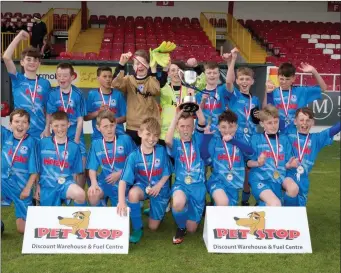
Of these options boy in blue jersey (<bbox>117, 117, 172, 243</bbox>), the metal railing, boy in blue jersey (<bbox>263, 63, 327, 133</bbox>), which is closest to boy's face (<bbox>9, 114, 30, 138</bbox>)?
boy in blue jersey (<bbox>117, 117, 172, 243</bbox>)

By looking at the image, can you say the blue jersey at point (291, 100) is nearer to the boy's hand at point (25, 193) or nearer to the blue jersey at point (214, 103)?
the blue jersey at point (214, 103)

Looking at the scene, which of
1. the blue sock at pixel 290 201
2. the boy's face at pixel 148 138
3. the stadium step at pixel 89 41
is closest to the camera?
the boy's face at pixel 148 138

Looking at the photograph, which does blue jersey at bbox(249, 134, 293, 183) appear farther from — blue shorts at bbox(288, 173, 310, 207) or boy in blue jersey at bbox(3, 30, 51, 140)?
boy in blue jersey at bbox(3, 30, 51, 140)

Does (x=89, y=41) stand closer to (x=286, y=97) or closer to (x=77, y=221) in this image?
(x=286, y=97)

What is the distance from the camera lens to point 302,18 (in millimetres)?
16406

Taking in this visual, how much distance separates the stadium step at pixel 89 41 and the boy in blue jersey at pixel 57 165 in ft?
30.5

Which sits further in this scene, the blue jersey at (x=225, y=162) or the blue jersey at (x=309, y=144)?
the blue jersey at (x=309, y=144)

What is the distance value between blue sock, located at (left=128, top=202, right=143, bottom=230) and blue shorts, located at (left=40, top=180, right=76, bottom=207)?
1.81 ft

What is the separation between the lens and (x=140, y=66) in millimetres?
4266

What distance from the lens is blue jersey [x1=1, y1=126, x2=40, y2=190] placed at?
4.20m

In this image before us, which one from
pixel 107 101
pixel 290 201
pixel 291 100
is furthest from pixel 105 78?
pixel 290 201

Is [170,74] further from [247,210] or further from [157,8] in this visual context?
[157,8]

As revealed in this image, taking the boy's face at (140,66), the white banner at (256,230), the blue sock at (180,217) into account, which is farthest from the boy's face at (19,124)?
the white banner at (256,230)

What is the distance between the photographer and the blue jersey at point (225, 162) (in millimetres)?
4301
